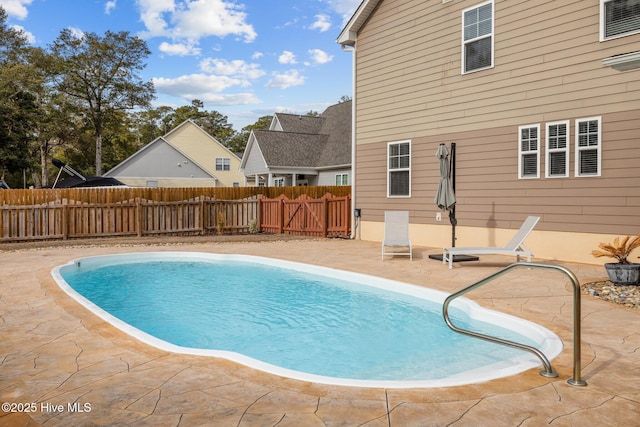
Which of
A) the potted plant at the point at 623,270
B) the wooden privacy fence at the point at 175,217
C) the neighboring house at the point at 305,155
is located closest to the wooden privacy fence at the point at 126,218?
the wooden privacy fence at the point at 175,217

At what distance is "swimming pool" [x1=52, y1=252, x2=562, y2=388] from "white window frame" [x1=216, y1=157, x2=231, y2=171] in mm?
31540

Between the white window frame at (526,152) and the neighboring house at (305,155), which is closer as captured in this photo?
the white window frame at (526,152)

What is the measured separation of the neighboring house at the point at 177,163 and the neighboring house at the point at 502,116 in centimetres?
2159

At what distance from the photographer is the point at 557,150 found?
9656 mm

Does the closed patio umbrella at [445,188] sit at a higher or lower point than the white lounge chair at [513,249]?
higher

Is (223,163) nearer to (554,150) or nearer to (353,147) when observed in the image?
(353,147)

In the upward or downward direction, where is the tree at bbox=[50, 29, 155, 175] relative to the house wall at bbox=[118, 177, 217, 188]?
upward

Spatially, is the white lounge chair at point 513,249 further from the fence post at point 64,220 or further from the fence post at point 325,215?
the fence post at point 64,220

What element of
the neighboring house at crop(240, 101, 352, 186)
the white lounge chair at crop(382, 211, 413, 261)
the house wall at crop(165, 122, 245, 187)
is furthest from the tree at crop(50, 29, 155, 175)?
the white lounge chair at crop(382, 211, 413, 261)

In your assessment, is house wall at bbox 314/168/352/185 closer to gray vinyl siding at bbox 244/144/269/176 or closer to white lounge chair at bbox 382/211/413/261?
gray vinyl siding at bbox 244/144/269/176

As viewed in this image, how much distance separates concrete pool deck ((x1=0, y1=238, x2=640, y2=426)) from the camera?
9.55 ft

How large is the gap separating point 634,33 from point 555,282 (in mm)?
4847

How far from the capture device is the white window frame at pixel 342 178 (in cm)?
2338

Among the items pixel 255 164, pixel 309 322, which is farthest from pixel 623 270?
pixel 255 164
